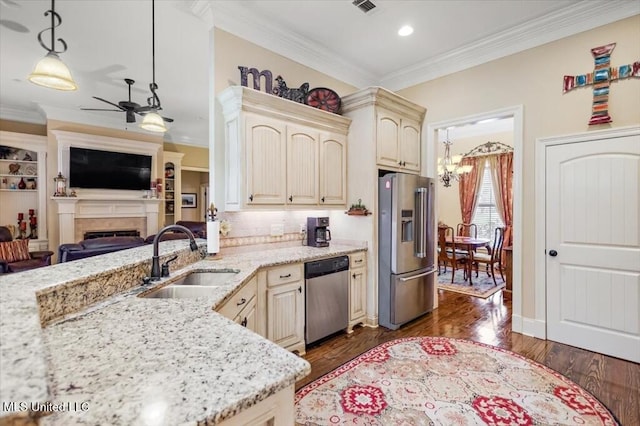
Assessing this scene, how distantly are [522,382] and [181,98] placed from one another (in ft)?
20.4

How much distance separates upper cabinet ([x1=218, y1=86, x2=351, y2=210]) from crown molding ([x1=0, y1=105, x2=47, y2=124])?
585 centimetres

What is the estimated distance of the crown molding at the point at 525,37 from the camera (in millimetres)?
2848

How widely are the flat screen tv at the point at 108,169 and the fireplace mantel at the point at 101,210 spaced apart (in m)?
0.30

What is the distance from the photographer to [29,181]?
618 centimetres

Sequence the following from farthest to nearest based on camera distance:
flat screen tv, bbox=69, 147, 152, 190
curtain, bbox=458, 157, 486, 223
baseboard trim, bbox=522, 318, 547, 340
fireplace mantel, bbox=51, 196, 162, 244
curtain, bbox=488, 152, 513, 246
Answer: curtain, bbox=458, 157, 486, 223, curtain, bbox=488, 152, 513, 246, flat screen tv, bbox=69, 147, 152, 190, fireplace mantel, bbox=51, 196, 162, 244, baseboard trim, bbox=522, 318, 547, 340

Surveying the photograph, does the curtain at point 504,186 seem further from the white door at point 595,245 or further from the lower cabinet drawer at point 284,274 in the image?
the lower cabinet drawer at point 284,274

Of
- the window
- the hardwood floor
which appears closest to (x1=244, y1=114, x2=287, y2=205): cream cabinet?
the hardwood floor

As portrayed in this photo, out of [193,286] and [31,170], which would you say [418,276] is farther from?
[31,170]

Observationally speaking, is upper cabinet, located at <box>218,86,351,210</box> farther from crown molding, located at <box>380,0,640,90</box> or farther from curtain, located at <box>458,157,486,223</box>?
curtain, located at <box>458,157,486,223</box>

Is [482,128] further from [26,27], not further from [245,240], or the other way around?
[26,27]

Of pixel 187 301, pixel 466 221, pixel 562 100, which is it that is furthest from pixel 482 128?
pixel 187 301

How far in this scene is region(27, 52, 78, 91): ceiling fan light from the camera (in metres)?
2.10

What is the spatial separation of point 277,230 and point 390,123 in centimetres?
186

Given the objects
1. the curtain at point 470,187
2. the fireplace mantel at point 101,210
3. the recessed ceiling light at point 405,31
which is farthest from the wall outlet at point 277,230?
the curtain at point 470,187
